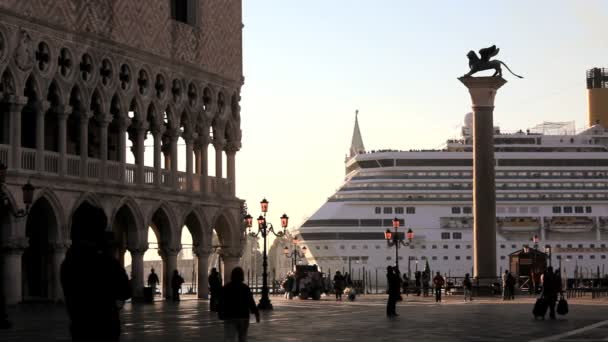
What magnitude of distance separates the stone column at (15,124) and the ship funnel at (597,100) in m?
78.7

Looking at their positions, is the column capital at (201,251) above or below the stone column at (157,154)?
below

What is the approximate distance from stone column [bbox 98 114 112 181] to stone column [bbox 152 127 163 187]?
10.2 ft

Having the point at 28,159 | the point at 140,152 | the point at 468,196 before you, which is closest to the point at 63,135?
the point at 28,159

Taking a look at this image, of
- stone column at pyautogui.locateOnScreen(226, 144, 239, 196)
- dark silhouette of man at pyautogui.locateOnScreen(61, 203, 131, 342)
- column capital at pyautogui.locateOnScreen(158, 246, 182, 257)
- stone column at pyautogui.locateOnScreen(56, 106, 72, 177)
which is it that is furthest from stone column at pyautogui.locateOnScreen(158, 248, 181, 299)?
dark silhouette of man at pyautogui.locateOnScreen(61, 203, 131, 342)

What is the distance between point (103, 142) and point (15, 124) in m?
4.63

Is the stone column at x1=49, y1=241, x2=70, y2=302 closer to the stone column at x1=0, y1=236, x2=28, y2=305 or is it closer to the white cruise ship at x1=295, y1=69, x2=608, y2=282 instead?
the stone column at x1=0, y1=236, x2=28, y2=305

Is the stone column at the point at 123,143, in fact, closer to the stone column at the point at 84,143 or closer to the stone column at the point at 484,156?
the stone column at the point at 84,143

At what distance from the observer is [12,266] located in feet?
115

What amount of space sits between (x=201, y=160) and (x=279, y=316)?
659 inches

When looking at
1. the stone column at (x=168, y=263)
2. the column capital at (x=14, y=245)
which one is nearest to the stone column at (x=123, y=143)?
the stone column at (x=168, y=263)

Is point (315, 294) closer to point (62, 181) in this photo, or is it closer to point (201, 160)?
point (201, 160)

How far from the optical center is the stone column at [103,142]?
Result: 3966 centimetres

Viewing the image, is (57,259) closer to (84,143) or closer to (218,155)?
(84,143)

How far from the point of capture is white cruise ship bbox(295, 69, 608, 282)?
97375 millimetres
